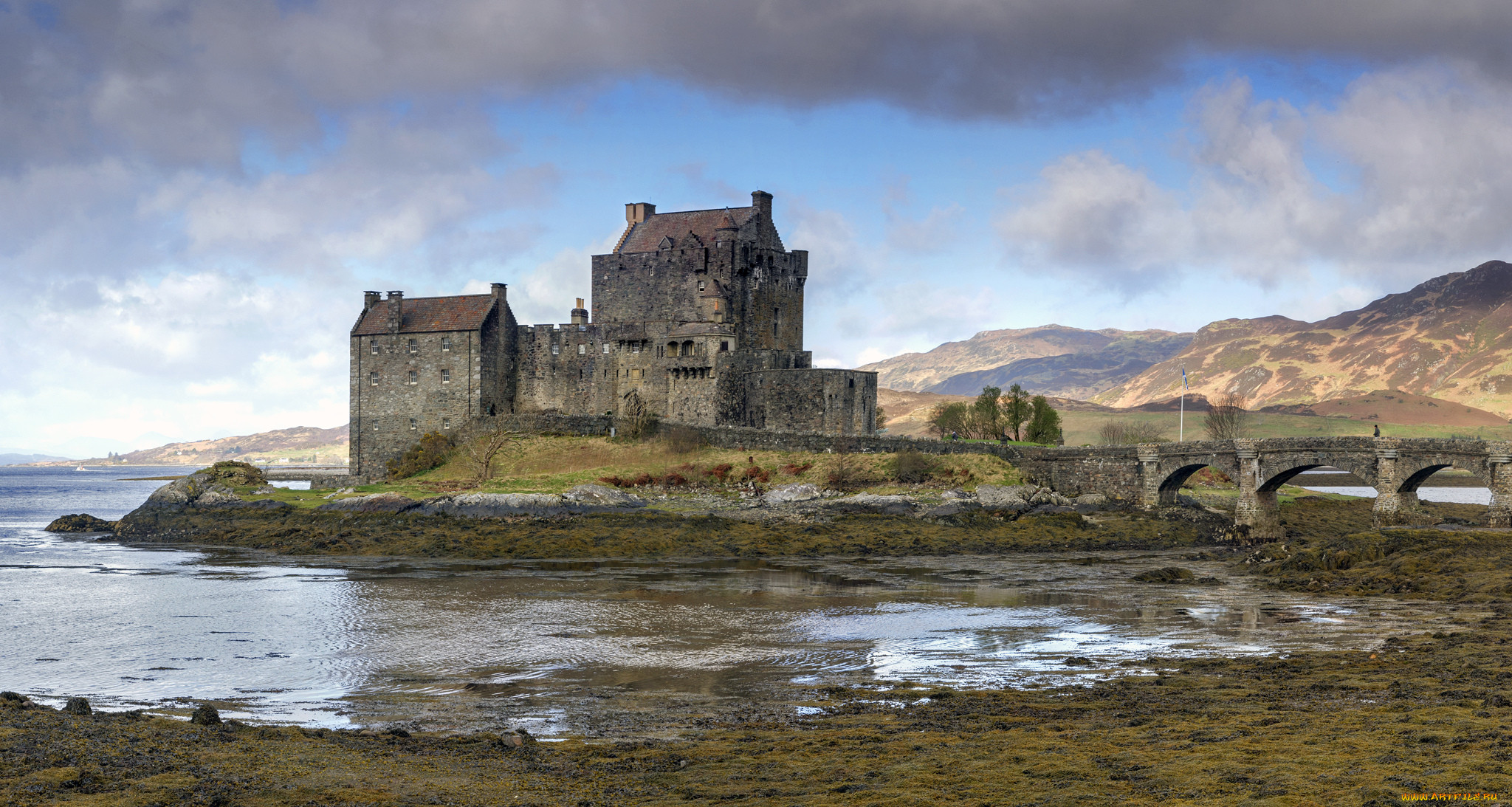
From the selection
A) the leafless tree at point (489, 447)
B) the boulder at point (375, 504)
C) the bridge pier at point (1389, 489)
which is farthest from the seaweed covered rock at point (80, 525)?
the bridge pier at point (1389, 489)

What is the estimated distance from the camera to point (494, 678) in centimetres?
2173

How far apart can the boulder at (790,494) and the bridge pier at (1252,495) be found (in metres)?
21.8

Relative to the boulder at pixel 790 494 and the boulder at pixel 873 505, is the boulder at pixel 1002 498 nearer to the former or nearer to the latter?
the boulder at pixel 873 505

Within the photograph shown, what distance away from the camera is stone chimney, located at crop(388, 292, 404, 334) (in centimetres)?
7941

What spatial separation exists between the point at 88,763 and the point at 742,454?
55.2m

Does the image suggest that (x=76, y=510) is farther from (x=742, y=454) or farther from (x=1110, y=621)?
(x=1110, y=621)

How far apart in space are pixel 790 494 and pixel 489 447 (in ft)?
71.8

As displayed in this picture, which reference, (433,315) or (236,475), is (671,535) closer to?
(236,475)

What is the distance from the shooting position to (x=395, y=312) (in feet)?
262

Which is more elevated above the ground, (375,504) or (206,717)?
(375,504)

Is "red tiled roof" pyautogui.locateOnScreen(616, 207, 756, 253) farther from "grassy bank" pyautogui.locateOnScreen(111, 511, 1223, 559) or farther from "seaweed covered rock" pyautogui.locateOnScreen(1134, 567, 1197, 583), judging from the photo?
"seaweed covered rock" pyautogui.locateOnScreen(1134, 567, 1197, 583)

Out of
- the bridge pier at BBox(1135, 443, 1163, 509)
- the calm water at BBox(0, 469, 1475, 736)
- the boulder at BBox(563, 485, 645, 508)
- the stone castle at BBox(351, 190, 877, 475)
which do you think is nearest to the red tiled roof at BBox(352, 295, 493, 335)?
the stone castle at BBox(351, 190, 877, 475)

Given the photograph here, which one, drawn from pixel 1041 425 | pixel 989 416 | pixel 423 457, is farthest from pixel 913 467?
pixel 423 457

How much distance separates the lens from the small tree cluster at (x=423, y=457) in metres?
74.2
